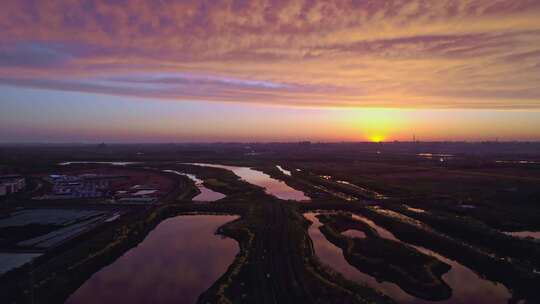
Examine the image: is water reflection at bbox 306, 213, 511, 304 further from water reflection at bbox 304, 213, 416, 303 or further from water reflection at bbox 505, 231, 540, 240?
water reflection at bbox 505, 231, 540, 240

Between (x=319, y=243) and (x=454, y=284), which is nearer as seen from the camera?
(x=454, y=284)

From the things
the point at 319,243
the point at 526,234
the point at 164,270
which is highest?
the point at 526,234

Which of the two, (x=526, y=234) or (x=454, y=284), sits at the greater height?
(x=526, y=234)

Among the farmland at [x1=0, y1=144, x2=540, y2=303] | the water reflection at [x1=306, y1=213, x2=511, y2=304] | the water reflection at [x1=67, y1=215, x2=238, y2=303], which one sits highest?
the farmland at [x1=0, y1=144, x2=540, y2=303]

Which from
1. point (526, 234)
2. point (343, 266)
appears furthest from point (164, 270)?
point (526, 234)

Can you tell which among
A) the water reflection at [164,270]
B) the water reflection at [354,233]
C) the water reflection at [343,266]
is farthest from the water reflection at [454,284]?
the water reflection at [164,270]

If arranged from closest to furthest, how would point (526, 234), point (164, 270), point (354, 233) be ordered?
point (164, 270), point (526, 234), point (354, 233)

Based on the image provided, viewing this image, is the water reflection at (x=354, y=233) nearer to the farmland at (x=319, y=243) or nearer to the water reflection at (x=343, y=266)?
the farmland at (x=319, y=243)

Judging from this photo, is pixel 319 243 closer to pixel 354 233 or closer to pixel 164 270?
pixel 354 233

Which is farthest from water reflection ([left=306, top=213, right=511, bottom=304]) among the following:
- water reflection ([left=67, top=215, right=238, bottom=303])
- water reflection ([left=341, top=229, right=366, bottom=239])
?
water reflection ([left=67, top=215, right=238, bottom=303])

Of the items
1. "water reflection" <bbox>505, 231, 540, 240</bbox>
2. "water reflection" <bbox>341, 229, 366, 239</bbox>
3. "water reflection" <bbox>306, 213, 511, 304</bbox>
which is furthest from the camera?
"water reflection" <bbox>341, 229, 366, 239</bbox>
